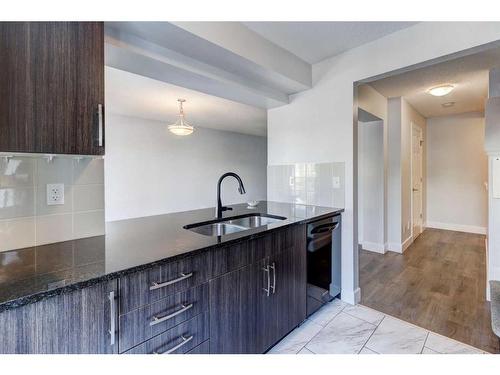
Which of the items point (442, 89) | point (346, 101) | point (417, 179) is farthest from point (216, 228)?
point (417, 179)

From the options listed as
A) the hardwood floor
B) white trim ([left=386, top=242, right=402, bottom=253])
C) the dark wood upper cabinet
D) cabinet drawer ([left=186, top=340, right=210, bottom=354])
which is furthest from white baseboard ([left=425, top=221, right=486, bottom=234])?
the dark wood upper cabinet

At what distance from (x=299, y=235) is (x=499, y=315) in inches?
47.1

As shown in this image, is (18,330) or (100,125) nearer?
(18,330)

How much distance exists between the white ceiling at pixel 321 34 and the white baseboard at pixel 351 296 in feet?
7.40

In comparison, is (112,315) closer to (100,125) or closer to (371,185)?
(100,125)

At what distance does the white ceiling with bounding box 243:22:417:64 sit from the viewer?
77.5 inches

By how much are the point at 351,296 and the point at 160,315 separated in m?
1.90

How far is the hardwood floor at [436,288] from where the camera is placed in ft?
6.51

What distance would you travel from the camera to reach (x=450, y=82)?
3.13 m

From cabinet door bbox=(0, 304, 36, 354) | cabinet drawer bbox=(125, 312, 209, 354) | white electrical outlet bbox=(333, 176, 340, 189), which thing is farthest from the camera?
white electrical outlet bbox=(333, 176, 340, 189)

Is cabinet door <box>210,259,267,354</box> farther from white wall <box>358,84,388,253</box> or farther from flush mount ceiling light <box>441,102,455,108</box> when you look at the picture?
flush mount ceiling light <box>441,102,455,108</box>

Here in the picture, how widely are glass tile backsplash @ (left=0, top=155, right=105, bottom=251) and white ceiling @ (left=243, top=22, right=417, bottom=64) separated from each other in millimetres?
1557
